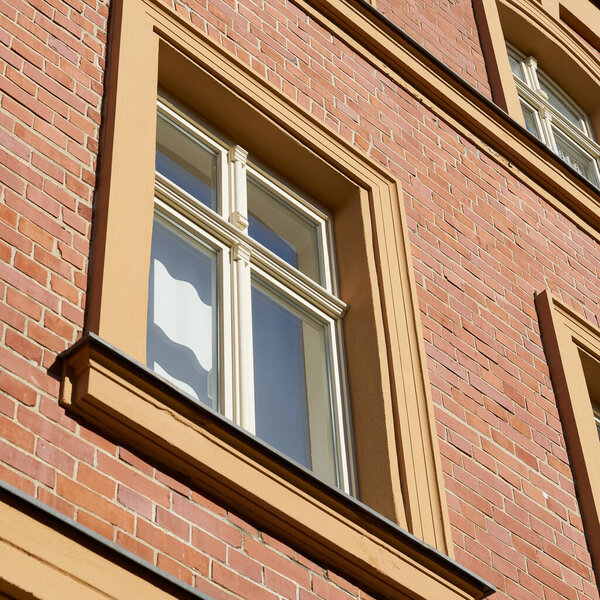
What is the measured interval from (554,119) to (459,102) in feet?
9.03

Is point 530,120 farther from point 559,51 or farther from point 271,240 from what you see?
point 271,240

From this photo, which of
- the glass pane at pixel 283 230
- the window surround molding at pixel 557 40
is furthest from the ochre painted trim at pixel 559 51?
the glass pane at pixel 283 230

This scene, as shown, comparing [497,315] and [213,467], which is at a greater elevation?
[497,315]

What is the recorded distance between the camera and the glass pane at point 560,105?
35.4ft

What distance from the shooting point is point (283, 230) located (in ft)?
21.0

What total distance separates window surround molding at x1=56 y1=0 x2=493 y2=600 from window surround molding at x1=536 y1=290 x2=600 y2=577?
108 cm

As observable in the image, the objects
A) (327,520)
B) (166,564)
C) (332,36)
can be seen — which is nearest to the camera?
(166,564)

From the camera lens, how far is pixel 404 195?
6750 millimetres

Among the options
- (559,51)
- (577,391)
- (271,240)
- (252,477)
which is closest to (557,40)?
(559,51)

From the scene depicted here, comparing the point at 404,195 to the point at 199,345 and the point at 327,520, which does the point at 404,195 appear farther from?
the point at 327,520

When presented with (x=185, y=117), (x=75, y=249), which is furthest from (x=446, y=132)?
(x=75, y=249)

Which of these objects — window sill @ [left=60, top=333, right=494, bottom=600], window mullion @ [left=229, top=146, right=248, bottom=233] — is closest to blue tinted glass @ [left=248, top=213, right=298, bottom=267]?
window mullion @ [left=229, top=146, right=248, bottom=233]

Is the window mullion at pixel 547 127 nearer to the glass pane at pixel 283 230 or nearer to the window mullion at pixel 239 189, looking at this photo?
the glass pane at pixel 283 230

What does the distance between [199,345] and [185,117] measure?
4.61 feet
